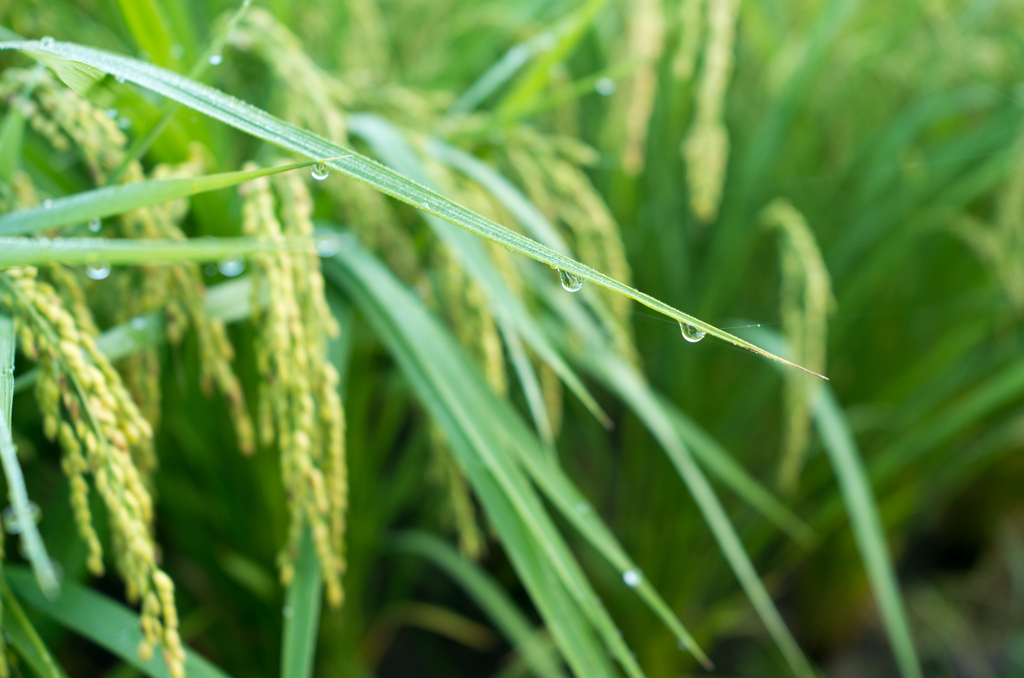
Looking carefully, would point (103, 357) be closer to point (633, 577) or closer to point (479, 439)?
point (479, 439)

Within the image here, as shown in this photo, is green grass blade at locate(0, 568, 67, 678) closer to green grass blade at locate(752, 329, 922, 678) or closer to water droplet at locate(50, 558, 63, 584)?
water droplet at locate(50, 558, 63, 584)

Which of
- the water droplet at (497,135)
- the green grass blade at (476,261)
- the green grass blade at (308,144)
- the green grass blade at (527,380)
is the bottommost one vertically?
the green grass blade at (308,144)

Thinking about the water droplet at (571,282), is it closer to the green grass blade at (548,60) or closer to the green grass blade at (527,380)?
the green grass blade at (527,380)

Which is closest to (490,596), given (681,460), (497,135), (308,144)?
(681,460)

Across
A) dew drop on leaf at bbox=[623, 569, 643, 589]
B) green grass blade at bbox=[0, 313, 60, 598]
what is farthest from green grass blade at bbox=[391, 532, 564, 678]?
green grass blade at bbox=[0, 313, 60, 598]

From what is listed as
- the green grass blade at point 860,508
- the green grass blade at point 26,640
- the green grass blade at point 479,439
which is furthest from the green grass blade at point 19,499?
the green grass blade at point 860,508
